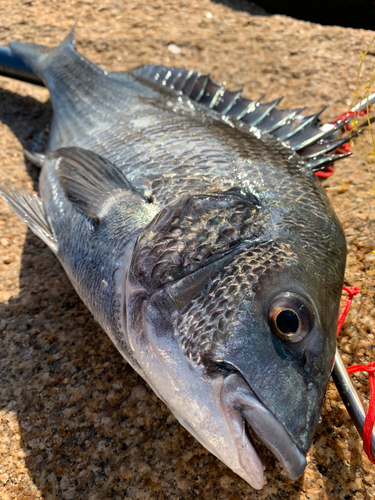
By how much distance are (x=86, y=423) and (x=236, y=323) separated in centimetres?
90

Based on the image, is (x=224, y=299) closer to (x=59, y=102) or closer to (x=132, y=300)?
(x=132, y=300)

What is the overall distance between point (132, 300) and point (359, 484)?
42.0 inches

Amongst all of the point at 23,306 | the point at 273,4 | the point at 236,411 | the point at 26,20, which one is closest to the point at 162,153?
the point at 23,306

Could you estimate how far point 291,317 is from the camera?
114 cm

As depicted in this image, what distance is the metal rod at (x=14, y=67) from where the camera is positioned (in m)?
3.10

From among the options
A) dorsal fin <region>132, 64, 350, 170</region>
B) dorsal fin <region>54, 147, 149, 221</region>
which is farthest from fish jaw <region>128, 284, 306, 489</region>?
dorsal fin <region>132, 64, 350, 170</region>

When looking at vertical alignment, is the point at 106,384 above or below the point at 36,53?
below

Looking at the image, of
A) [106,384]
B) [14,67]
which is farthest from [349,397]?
[14,67]

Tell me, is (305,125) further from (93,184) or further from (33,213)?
(33,213)

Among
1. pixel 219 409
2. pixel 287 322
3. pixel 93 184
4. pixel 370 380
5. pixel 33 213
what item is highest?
pixel 287 322

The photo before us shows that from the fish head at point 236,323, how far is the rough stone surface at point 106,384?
1.22ft

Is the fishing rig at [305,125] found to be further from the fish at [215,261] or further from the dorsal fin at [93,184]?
the dorsal fin at [93,184]

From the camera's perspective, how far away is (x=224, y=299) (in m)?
1.18

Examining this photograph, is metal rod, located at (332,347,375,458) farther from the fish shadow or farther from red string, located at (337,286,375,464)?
the fish shadow
